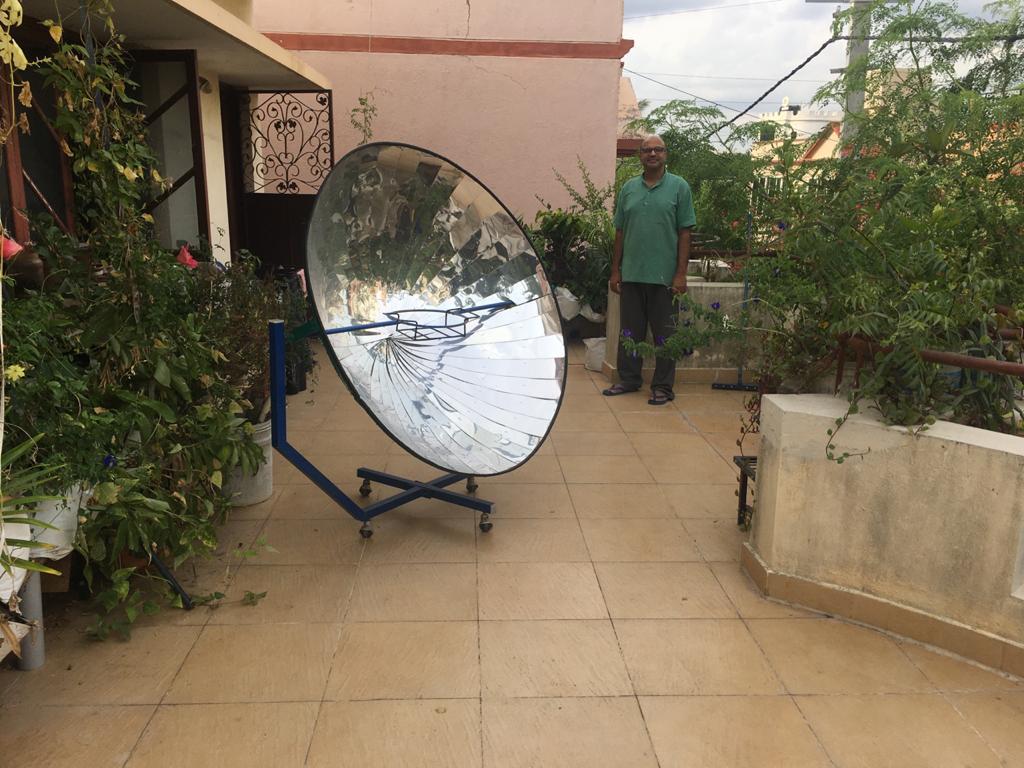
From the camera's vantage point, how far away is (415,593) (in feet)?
10.5

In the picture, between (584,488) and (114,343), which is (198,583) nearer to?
(114,343)

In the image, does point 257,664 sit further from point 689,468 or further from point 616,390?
point 616,390

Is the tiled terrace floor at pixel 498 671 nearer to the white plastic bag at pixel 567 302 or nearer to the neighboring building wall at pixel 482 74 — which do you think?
the white plastic bag at pixel 567 302

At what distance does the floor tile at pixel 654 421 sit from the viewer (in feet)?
17.5

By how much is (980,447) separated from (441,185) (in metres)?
2.40

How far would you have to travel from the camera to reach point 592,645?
284 centimetres

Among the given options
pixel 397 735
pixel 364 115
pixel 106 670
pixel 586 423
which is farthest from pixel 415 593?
pixel 364 115

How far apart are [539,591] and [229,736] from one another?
1.27m

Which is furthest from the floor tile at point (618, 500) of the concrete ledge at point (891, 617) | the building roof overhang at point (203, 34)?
the building roof overhang at point (203, 34)

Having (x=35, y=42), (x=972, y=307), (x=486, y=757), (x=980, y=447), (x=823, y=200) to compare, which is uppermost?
(x=35, y=42)

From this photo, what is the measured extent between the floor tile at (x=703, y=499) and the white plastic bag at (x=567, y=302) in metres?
3.45

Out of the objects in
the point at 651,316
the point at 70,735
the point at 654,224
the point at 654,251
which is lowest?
the point at 70,735

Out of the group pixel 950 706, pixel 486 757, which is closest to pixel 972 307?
pixel 950 706

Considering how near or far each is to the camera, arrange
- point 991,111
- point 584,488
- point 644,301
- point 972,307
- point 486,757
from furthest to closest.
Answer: point 644,301 → point 991,111 → point 584,488 → point 972,307 → point 486,757
